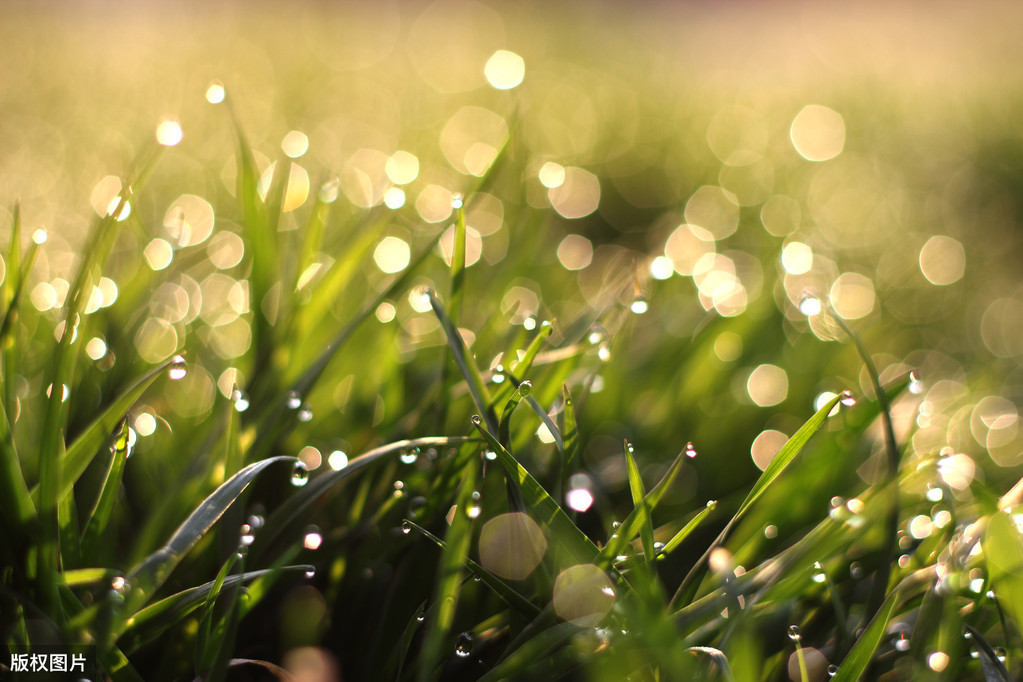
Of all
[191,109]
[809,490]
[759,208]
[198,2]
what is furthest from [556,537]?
[198,2]

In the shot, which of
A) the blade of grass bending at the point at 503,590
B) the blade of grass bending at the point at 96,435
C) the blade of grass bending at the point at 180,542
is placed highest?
the blade of grass bending at the point at 96,435

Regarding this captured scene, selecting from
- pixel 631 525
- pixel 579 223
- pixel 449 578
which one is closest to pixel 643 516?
pixel 631 525

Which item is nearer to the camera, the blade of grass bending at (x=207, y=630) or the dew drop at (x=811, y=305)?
the blade of grass bending at (x=207, y=630)

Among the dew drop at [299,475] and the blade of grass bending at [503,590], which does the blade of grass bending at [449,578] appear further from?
the dew drop at [299,475]

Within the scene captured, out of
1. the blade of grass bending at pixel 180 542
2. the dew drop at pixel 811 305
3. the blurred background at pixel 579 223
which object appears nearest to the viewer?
the blade of grass bending at pixel 180 542

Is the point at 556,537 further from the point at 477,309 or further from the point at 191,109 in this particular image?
the point at 191,109

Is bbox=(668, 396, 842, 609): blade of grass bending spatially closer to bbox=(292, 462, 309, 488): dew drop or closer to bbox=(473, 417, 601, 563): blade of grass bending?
bbox=(473, 417, 601, 563): blade of grass bending

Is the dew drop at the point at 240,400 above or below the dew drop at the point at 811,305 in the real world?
below

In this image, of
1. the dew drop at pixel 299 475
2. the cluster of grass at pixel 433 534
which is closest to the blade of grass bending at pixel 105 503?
the cluster of grass at pixel 433 534
